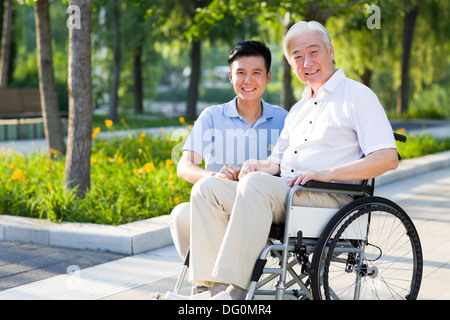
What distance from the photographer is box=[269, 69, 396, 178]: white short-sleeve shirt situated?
9.63 feet

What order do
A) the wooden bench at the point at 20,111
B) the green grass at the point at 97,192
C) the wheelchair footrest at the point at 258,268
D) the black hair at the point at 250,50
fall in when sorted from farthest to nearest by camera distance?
the wooden bench at the point at 20,111 → the green grass at the point at 97,192 → the black hair at the point at 250,50 → the wheelchair footrest at the point at 258,268

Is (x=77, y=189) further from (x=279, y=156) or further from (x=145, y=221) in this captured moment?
(x=279, y=156)

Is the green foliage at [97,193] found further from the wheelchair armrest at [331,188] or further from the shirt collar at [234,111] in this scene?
the wheelchair armrest at [331,188]

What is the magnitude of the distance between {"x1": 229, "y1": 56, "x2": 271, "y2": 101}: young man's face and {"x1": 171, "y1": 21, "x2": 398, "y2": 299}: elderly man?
23 cm

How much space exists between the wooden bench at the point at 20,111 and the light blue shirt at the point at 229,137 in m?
10.4

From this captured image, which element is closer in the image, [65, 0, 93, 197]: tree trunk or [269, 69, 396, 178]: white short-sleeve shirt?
[269, 69, 396, 178]: white short-sleeve shirt

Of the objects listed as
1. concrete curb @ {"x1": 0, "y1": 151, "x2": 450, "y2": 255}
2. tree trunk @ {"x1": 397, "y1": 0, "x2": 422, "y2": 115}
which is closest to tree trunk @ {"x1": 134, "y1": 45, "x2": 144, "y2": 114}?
tree trunk @ {"x1": 397, "y1": 0, "x2": 422, "y2": 115}

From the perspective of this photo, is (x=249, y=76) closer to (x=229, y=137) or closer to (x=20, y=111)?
(x=229, y=137)

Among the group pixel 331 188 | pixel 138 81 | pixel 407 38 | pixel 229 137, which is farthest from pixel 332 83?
pixel 138 81

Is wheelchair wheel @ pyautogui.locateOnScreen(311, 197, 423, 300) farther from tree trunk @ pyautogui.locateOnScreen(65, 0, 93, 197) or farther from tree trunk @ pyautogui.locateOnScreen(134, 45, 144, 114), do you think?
tree trunk @ pyautogui.locateOnScreen(134, 45, 144, 114)

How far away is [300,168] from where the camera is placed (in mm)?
3113

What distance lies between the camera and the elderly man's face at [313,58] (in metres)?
3.15
